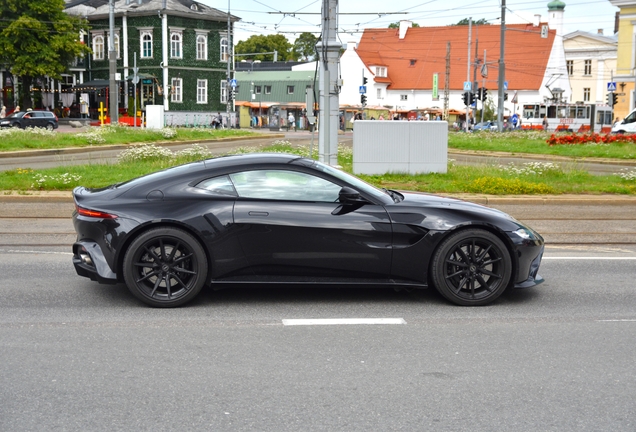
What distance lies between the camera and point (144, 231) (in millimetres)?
6809

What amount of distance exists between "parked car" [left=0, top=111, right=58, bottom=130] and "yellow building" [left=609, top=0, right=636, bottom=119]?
45286 millimetres

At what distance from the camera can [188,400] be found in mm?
4605

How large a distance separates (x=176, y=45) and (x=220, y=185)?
62783 millimetres

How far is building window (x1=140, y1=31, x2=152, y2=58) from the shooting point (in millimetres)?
67000

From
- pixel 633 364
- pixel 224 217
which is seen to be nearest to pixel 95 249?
pixel 224 217

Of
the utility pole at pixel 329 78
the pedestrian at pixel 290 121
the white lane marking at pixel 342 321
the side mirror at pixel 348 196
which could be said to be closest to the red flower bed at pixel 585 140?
the utility pole at pixel 329 78

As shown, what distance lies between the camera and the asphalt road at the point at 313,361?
14.4 ft

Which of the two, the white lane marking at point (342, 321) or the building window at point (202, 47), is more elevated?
the building window at point (202, 47)

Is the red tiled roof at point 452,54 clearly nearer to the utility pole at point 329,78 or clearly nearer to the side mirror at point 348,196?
the utility pole at point 329,78

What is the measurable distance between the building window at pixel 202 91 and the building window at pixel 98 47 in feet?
29.5

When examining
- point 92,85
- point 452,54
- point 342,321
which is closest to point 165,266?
point 342,321

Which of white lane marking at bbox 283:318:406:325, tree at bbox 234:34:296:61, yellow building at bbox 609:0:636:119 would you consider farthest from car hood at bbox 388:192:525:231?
tree at bbox 234:34:296:61

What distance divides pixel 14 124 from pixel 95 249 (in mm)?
47772

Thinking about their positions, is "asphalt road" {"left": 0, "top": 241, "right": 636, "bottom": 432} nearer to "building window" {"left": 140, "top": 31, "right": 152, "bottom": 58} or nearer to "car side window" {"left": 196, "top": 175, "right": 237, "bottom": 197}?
"car side window" {"left": 196, "top": 175, "right": 237, "bottom": 197}
